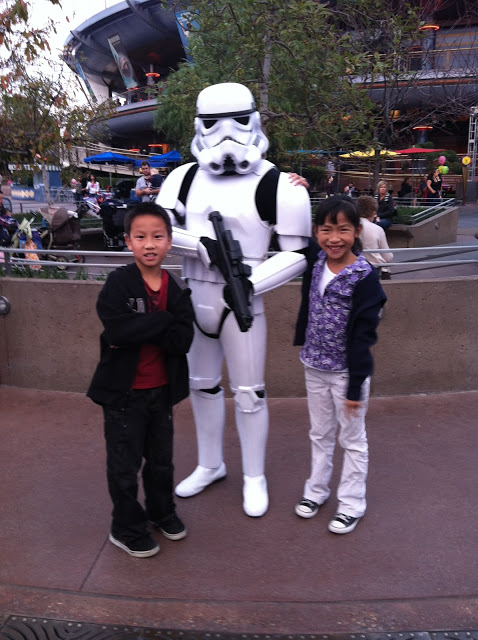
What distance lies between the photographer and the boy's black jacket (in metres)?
2.63

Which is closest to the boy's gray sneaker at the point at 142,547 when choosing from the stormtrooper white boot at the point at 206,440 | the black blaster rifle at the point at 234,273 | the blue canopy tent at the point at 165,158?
the stormtrooper white boot at the point at 206,440

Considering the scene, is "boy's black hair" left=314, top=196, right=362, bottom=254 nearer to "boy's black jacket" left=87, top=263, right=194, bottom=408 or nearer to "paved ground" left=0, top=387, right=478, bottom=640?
"boy's black jacket" left=87, top=263, right=194, bottom=408

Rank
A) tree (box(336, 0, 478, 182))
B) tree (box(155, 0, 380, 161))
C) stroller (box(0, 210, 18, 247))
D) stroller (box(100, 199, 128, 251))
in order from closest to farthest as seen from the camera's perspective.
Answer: tree (box(155, 0, 380, 161))
tree (box(336, 0, 478, 182))
stroller (box(0, 210, 18, 247))
stroller (box(100, 199, 128, 251))

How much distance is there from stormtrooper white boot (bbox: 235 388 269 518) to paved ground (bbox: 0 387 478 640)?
0.27ft

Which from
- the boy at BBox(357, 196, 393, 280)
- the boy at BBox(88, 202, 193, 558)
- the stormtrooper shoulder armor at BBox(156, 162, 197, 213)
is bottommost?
the boy at BBox(88, 202, 193, 558)

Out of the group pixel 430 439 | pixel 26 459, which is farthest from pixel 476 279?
pixel 26 459

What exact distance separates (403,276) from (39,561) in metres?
6.76

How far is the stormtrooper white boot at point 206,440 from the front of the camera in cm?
338

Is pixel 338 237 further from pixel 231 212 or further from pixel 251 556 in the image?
pixel 251 556

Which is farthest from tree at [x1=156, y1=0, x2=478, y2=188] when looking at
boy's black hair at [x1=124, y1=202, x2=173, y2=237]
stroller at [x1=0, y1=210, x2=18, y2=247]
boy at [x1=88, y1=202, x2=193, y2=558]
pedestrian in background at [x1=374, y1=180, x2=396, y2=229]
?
boy at [x1=88, y1=202, x2=193, y2=558]

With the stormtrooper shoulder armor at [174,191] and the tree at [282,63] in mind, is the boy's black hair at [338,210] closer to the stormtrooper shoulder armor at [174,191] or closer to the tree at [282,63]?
the stormtrooper shoulder armor at [174,191]

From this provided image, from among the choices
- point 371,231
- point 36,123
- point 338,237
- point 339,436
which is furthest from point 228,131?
point 36,123

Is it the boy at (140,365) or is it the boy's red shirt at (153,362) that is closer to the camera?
the boy at (140,365)

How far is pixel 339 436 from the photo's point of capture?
304 centimetres
